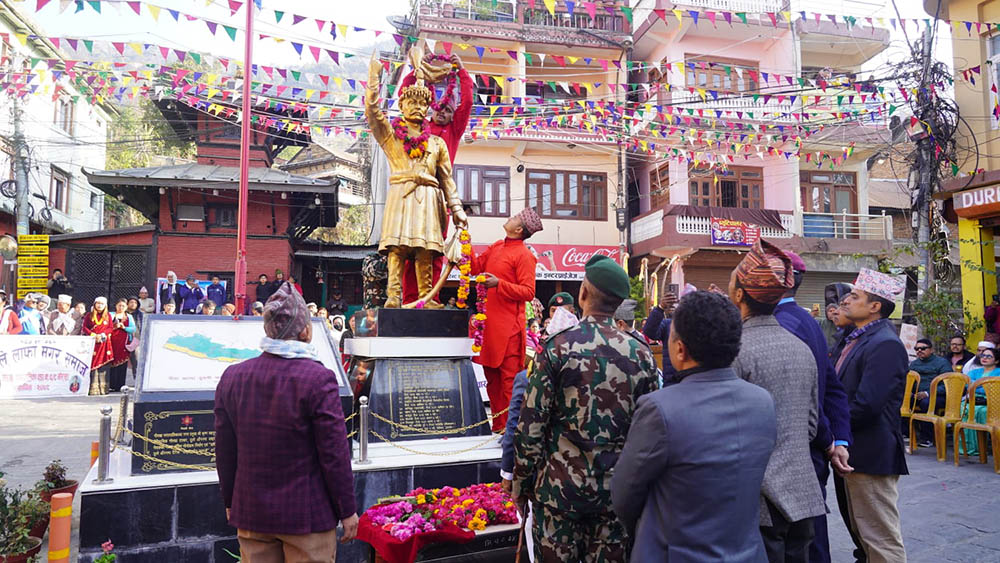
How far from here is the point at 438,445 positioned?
5.42 metres

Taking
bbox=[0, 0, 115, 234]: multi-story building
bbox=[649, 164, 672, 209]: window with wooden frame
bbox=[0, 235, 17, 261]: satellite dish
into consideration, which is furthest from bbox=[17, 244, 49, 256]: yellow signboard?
bbox=[649, 164, 672, 209]: window with wooden frame

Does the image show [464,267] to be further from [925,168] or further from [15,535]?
[925,168]

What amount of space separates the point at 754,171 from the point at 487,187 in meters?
8.61

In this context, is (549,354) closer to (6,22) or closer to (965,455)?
(965,455)

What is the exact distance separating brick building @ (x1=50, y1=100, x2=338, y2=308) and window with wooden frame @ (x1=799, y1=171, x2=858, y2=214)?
15.0m

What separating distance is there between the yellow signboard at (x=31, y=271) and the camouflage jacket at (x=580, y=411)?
19438 mm

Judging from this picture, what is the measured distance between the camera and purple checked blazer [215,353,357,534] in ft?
8.82

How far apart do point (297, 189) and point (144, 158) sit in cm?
1849

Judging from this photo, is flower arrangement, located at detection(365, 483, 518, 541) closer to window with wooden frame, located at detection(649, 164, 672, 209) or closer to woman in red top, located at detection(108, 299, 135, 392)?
woman in red top, located at detection(108, 299, 135, 392)

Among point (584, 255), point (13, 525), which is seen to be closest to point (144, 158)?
point (584, 255)

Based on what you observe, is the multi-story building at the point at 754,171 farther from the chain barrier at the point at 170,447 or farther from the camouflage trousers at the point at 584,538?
the camouflage trousers at the point at 584,538

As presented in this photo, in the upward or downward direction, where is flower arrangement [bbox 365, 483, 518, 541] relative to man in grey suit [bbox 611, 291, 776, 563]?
downward

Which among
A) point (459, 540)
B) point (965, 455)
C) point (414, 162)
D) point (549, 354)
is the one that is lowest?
point (965, 455)

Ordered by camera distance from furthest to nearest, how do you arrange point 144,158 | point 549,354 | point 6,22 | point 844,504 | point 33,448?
point 144,158, point 6,22, point 33,448, point 844,504, point 549,354
